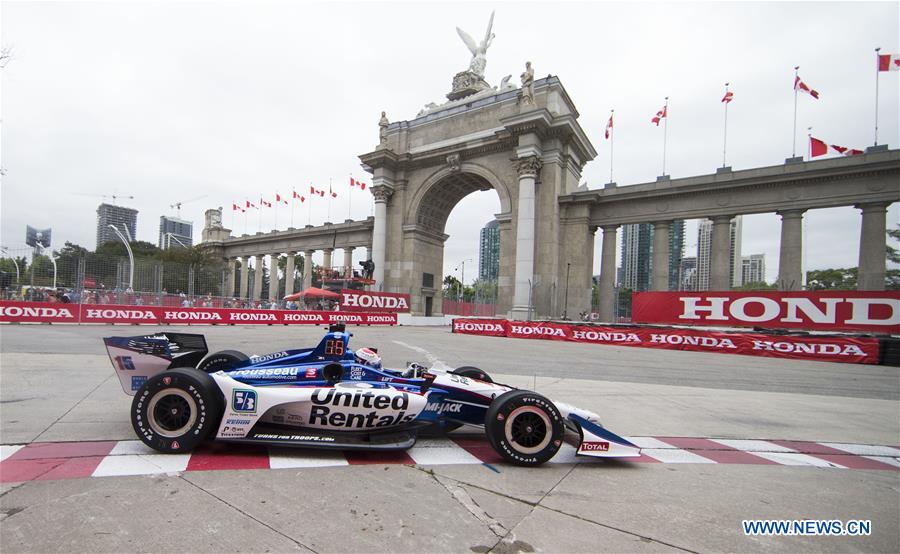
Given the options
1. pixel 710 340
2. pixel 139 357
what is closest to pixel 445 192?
pixel 710 340

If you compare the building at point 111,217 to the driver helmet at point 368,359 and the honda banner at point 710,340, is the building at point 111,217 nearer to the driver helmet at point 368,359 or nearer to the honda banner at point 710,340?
the honda banner at point 710,340

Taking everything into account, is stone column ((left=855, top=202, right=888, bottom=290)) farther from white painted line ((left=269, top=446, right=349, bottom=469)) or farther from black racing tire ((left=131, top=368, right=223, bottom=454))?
black racing tire ((left=131, top=368, right=223, bottom=454))

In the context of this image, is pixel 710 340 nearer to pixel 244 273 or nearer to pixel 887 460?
pixel 887 460

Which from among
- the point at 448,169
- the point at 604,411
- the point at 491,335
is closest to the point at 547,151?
the point at 448,169

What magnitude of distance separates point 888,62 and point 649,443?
27.2m

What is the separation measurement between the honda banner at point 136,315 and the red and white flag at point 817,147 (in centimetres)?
2880

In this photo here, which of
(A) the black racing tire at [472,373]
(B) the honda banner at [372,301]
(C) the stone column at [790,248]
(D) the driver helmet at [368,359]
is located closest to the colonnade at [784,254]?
(C) the stone column at [790,248]

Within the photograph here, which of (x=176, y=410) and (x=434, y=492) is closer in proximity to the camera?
(x=434, y=492)

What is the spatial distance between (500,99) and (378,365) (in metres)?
32.7

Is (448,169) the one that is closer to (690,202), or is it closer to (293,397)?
(690,202)

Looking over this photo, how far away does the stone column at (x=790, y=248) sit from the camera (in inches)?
928

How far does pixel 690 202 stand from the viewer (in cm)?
2756

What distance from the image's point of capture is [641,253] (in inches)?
3342

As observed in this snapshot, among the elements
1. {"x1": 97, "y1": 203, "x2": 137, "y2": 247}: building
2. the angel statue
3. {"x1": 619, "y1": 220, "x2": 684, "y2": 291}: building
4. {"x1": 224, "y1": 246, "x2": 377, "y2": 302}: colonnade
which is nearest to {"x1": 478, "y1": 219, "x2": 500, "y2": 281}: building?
{"x1": 619, "y1": 220, "x2": 684, "y2": 291}: building
